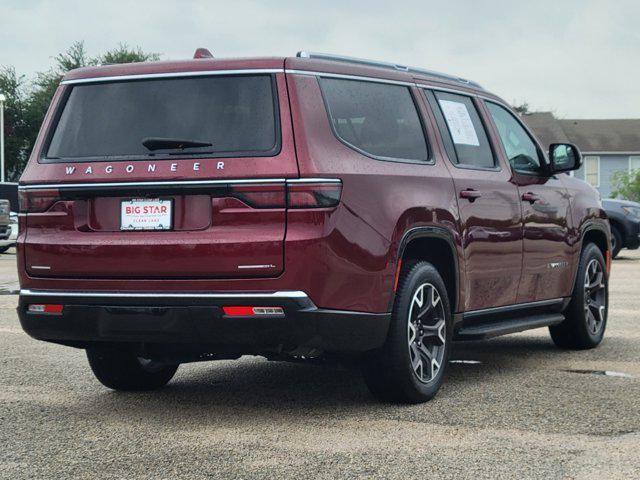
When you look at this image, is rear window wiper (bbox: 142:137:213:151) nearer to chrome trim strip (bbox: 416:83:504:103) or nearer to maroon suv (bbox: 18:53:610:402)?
A: maroon suv (bbox: 18:53:610:402)

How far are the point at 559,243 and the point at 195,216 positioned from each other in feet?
11.4

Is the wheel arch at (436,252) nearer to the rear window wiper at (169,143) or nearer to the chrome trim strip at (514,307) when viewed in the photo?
the chrome trim strip at (514,307)

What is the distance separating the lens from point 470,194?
6984 millimetres

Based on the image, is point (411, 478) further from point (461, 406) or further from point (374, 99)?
point (374, 99)

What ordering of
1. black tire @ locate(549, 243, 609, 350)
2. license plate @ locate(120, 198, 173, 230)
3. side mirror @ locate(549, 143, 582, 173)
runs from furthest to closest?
black tire @ locate(549, 243, 609, 350) < side mirror @ locate(549, 143, 582, 173) < license plate @ locate(120, 198, 173, 230)

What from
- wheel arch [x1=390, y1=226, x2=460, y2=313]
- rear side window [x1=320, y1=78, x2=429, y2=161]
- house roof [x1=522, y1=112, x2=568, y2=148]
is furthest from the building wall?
rear side window [x1=320, y1=78, x2=429, y2=161]

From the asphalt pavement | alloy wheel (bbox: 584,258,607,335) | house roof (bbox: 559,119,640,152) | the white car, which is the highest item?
house roof (bbox: 559,119,640,152)

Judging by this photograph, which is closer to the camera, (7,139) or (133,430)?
(133,430)

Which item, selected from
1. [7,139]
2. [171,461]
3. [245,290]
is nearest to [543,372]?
[245,290]

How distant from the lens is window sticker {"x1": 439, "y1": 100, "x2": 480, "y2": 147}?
23.7ft

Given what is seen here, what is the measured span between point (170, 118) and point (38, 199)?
84cm

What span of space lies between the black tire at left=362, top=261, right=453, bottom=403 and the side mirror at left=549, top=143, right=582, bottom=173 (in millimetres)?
2061

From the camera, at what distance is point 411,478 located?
4727 millimetres

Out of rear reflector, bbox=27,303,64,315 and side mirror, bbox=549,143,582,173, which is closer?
rear reflector, bbox=27,303,64,315
